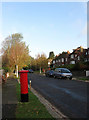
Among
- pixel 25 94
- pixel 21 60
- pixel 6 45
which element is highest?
pixel 6 45

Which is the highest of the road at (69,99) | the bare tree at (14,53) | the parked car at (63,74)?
the bare tree at (14,53)

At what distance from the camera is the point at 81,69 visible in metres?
30.7

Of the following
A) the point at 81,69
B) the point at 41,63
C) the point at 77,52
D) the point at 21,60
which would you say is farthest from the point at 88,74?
the point at 77,52

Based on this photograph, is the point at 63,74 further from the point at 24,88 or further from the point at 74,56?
the point at 74,56

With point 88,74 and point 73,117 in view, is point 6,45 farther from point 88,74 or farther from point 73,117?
point 73,117

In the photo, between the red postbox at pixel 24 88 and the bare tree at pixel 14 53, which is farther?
the bare tree at pixel 14 53

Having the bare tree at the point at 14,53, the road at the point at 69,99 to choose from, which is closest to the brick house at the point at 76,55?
the bare tree at the point at 14,53

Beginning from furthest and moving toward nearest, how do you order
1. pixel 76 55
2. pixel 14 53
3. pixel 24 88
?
pixel 76 55 < pixel 14 53 < pixel 24 88

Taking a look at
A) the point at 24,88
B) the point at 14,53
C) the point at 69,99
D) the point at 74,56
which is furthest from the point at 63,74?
the point at 74,56

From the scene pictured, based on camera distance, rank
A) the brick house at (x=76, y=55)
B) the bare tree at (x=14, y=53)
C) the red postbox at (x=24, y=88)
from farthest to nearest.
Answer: the brick house at (x=76, y=55)
the bare tree at (x=14, y=53)
the red postbox at (x=24, y=88)

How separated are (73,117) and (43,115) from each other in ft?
3.53

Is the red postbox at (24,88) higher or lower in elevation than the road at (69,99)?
higher

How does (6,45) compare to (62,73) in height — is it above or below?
above

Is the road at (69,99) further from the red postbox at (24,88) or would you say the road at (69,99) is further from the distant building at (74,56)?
the distant building at (74,56)
